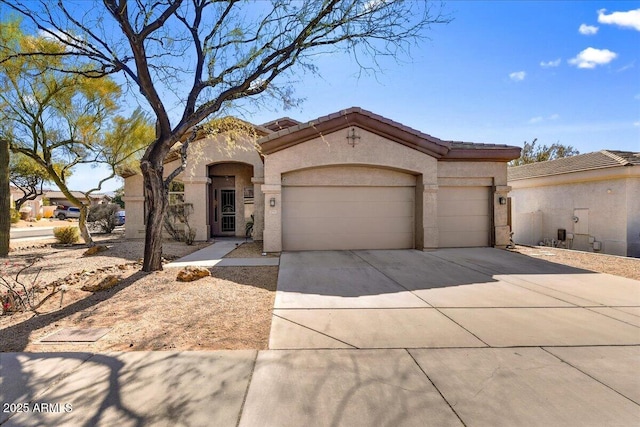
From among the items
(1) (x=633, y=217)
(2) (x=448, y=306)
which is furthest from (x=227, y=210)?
(1) (x=633, y=217)

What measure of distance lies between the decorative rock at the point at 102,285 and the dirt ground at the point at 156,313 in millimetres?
98

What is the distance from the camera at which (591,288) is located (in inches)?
265

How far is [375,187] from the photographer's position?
11750mm

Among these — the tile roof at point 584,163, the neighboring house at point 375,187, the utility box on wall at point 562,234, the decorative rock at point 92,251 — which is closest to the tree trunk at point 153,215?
the neighboring house at point 375,187

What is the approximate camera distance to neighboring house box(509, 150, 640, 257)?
1293 centimetres

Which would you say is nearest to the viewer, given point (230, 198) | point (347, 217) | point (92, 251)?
point (92, 251)

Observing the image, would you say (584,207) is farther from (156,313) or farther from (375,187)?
(156,313)

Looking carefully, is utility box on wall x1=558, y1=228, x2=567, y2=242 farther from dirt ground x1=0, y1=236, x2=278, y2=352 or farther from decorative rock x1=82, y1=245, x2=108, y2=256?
decorative rock x1=82, y1=245, x2=108, y2=256

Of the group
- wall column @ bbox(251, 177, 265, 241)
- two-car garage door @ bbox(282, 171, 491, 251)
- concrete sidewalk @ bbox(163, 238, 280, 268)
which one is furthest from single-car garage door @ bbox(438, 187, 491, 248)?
wall column @ bbox(251, 177, 265, 241)

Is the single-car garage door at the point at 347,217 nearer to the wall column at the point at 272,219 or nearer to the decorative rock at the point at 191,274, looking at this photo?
the wall column at the point at 272,219

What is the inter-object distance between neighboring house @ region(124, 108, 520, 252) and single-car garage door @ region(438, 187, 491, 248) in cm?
4

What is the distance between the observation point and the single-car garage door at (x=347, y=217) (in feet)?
37.5

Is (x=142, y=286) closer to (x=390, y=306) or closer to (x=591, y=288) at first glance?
(x=390, y=306)

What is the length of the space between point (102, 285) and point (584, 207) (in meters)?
18.2
